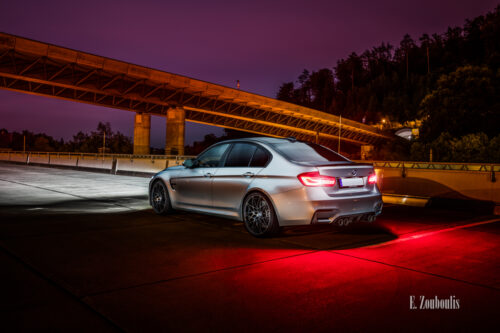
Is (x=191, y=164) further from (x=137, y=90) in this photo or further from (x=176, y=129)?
(x=176, y=129)

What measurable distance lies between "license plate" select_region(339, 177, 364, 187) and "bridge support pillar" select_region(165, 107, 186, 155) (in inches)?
1696

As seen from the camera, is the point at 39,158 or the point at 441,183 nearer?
the point at 441,183

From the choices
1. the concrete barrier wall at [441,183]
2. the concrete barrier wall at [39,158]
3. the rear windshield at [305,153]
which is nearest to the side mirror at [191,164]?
the rear windshield at [305,153]

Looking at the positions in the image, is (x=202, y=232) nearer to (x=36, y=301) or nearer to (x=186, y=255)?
(x=186, y=255)

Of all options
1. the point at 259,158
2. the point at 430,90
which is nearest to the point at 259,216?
the point at 259,158

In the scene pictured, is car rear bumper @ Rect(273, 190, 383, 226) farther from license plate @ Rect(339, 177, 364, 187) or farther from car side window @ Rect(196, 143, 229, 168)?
car side window @ Rect(196, 143, 229, 168)

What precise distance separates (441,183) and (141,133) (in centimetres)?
4363

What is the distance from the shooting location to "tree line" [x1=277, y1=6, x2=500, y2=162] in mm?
41719

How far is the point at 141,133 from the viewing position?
169 ft

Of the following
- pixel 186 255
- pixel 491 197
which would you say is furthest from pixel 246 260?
pixel 491 197

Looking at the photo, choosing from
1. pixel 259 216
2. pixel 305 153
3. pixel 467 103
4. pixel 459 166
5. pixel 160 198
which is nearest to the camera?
pixel 259 216

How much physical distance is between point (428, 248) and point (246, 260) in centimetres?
268

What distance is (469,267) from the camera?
495 centimetres

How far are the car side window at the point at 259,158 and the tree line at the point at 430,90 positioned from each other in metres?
38.5
